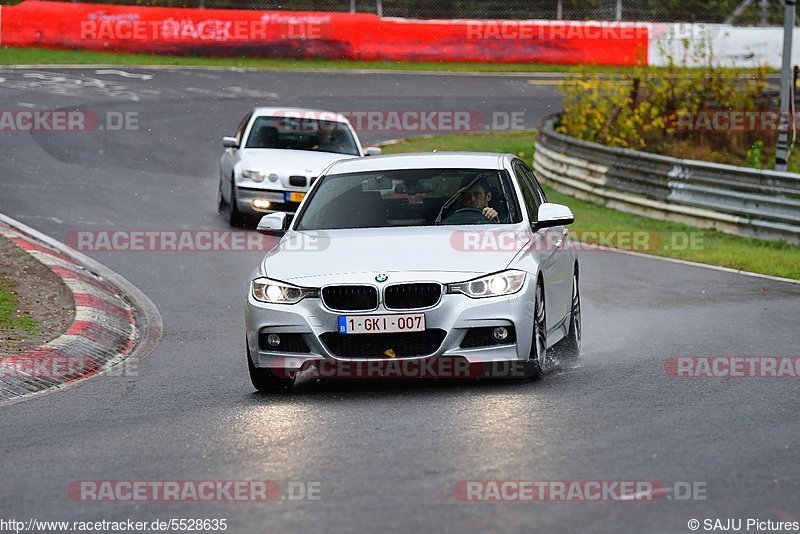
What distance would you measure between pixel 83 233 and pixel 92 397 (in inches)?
347

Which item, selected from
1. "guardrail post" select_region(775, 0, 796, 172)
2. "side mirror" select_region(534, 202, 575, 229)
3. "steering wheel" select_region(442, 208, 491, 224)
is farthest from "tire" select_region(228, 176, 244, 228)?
"side mirror" select_region(534, 202, 575, 229)

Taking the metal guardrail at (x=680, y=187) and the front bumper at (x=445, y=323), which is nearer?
the front bumper at (x=445, y=323)

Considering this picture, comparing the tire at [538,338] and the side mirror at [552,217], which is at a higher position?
the side mirror at [552,217]

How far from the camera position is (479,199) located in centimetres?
1009

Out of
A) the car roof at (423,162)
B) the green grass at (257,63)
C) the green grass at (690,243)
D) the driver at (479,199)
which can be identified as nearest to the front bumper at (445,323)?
the driver at (479,199)

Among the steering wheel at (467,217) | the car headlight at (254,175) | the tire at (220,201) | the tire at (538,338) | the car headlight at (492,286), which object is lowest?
the tire at (220,201)

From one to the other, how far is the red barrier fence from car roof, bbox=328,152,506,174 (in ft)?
90.3

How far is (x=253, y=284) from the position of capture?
923 cm

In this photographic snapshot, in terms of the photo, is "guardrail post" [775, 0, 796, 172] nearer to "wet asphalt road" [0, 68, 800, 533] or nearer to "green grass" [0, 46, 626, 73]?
"wet asphalt road" [0, 68, 800, 533]

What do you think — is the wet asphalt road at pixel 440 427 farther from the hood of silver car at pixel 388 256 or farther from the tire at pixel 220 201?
the tire at pixel 220 201

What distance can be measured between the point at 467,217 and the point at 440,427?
8.31 ft

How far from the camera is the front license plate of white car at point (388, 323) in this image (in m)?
8.73

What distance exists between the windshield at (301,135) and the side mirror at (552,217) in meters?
10.5

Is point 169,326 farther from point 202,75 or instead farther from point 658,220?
point 202,75
